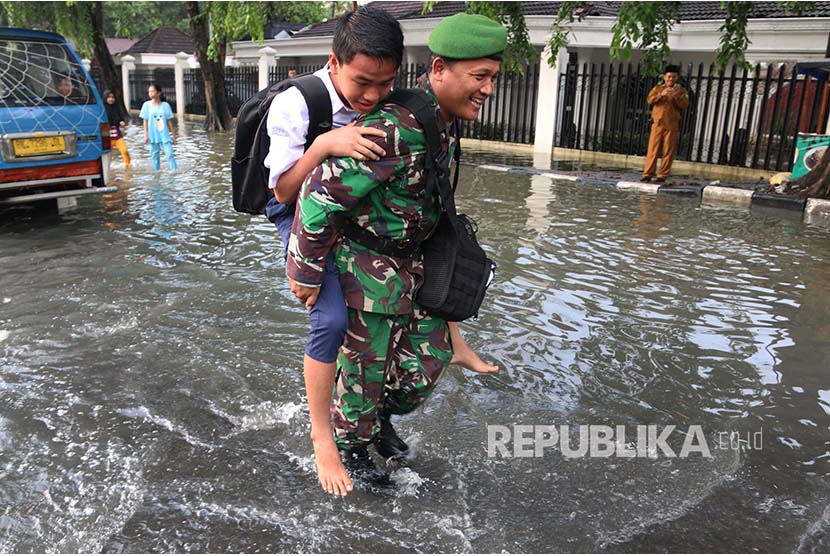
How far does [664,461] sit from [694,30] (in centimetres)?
1608

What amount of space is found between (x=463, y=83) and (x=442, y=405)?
188 cm

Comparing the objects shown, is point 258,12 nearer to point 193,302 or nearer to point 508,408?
point 193,302

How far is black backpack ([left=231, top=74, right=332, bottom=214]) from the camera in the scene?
252cm

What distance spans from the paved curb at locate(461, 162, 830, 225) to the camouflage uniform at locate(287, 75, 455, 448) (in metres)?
7.91

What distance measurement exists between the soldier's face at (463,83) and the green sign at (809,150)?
922cm

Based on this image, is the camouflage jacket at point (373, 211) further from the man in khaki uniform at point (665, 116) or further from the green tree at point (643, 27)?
the man in khaki uniform at point (665, 116)

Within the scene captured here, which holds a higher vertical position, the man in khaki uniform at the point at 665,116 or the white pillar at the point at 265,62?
the white pillar at the point at 265,62

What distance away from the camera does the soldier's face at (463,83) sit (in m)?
2.48

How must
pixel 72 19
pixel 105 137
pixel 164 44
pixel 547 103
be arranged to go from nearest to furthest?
pixel 105 137 → pixel 547 103 → pixel 72 19 → pixel 164 44

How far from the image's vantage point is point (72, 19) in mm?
21016

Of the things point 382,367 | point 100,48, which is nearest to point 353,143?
point 382,367

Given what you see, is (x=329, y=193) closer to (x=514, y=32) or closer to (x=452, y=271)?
(x=452, y=271)

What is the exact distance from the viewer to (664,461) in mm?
3254

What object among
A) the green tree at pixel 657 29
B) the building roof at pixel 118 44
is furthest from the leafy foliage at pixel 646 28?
the building roof at pixel 118 44
